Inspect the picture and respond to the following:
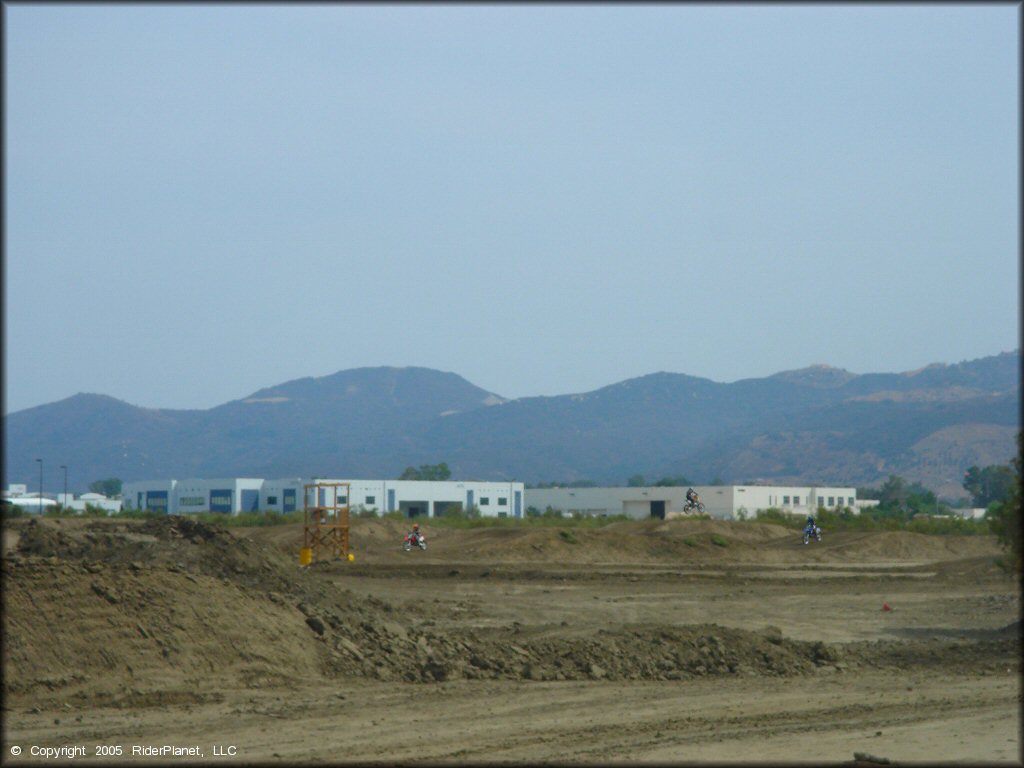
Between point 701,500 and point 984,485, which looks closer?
point 701,500

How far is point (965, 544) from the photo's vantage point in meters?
59.1

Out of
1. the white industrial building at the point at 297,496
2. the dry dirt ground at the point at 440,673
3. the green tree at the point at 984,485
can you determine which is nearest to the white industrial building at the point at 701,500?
the white industrial building at the point at 297,496

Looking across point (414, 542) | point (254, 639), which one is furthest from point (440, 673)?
point (414, 542)

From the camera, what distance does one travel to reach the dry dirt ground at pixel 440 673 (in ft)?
46.1

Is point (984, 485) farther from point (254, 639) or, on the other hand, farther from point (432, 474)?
point (254, 639)

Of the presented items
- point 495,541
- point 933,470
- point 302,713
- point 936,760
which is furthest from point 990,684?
point 933,470

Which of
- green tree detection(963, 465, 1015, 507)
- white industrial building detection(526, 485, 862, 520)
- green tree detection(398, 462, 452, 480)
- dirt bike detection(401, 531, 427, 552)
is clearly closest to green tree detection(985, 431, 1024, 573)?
dirt bike detection(401, 531, 427, 552)

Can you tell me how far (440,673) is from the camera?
19.1 metres

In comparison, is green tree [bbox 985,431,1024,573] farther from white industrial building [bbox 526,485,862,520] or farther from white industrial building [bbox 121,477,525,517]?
white industrial building [bbox 121,477,525,517]

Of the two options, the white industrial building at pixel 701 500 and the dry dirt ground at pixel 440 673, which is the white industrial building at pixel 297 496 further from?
the dry dirt ground at pixel 440 673

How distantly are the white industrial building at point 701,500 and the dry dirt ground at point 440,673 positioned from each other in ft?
242

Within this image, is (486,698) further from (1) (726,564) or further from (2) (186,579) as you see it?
(1) (726,564)

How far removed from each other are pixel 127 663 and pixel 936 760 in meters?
11.0

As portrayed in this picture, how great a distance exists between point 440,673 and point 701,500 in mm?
84087
